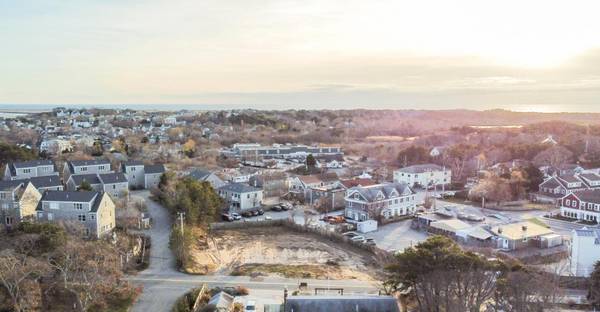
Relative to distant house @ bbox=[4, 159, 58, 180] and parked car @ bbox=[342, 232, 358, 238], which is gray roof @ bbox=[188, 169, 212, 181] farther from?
parked car @ bbox=[342, 232, 358, 238]

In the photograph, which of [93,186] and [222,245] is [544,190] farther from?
[93,186]

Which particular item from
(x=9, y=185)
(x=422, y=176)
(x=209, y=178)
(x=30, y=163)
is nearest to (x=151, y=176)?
(x=209, y=178)

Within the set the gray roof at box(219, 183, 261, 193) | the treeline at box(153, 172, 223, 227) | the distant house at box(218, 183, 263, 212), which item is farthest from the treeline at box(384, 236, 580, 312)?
the gray roof at box(219, 183, 261, 193)

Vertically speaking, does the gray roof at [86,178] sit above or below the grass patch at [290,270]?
above

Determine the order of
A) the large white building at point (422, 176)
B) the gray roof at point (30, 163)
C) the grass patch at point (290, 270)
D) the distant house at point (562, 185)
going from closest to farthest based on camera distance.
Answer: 1. the grass patch at point (290, 270)
2. the gray roof at point (30, 163)
3. the distant house at point (562, 185)
4. the large white building at point (422, 176)

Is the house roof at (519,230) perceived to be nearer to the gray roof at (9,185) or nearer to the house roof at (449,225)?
the house roof at (449,225)

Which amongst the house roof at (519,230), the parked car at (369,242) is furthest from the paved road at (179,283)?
the house roof at (519,230)
